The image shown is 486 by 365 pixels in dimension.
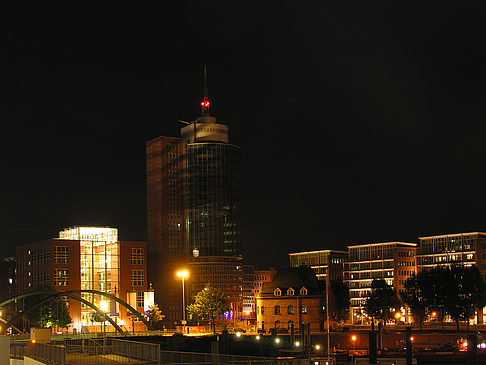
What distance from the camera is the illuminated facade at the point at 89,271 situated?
171 meters

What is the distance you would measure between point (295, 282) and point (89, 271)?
186 ft

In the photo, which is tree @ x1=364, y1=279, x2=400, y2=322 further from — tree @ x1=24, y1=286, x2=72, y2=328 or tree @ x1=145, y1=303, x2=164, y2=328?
tree @ x1=24, y1=286, x2=72, y2=328

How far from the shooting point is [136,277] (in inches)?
7156

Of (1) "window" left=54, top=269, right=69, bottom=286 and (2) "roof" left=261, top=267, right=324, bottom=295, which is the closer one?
(2) "roof" left=261, top=267, right=324, bottom=295

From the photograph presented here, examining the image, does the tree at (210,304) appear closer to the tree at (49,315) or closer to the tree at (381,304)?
the tree at (49,315)

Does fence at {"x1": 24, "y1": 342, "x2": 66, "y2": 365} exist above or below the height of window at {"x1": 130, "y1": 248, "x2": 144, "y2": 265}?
below

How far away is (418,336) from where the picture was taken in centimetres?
12250

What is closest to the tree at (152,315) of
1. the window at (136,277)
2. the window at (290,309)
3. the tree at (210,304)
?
the window at (136,277)

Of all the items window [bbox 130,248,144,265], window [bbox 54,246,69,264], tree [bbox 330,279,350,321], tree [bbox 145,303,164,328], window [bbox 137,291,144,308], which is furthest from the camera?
window [bbox 130,248,144,265]

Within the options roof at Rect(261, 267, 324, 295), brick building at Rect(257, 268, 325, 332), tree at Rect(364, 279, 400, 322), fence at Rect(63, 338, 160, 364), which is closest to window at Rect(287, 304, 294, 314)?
brick building at Rect(257, 268, 325, 332)

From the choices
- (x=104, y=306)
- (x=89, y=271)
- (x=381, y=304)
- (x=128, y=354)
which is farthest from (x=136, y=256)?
(x=128, y=354)

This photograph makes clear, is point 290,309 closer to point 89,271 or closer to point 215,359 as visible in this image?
point 89,271

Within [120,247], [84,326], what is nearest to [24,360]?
[84,326]

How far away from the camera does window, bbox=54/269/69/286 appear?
6693 inches
